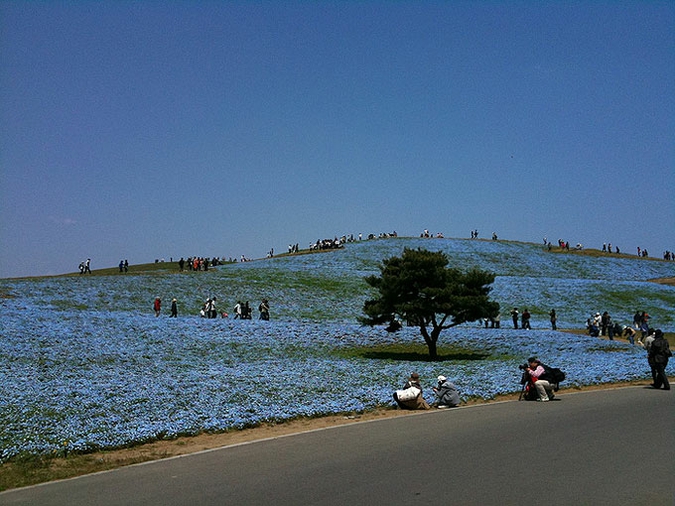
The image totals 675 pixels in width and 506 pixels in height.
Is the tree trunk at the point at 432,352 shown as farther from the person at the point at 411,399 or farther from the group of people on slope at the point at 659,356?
the person at the point at 411,399

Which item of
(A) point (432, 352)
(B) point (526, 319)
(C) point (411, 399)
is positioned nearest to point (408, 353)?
(A) point (432, 352)

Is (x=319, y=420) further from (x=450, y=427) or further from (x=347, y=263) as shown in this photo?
(x=347, y=263)

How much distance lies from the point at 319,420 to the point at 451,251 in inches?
2814

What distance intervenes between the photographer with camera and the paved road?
Result: 3305 millimetres

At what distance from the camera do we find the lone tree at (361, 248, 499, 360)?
109 ft

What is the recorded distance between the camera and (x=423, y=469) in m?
9.64

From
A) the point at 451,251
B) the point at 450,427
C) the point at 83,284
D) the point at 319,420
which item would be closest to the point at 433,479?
A: the point at 450,427

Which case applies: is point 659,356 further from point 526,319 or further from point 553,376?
point 526,319

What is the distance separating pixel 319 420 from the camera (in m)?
15.5

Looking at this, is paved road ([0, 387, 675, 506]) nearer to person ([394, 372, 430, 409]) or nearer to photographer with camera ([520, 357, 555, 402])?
person ([394, 372, 430, 409])

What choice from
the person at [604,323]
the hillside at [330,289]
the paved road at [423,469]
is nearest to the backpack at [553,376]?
the paved road at [423,469]

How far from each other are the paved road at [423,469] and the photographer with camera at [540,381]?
10.8 ft

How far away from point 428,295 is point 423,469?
78.6 feet

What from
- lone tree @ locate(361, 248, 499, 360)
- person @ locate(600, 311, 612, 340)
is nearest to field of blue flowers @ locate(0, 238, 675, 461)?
lone tree @ locate(361, 248, 499, 360)
